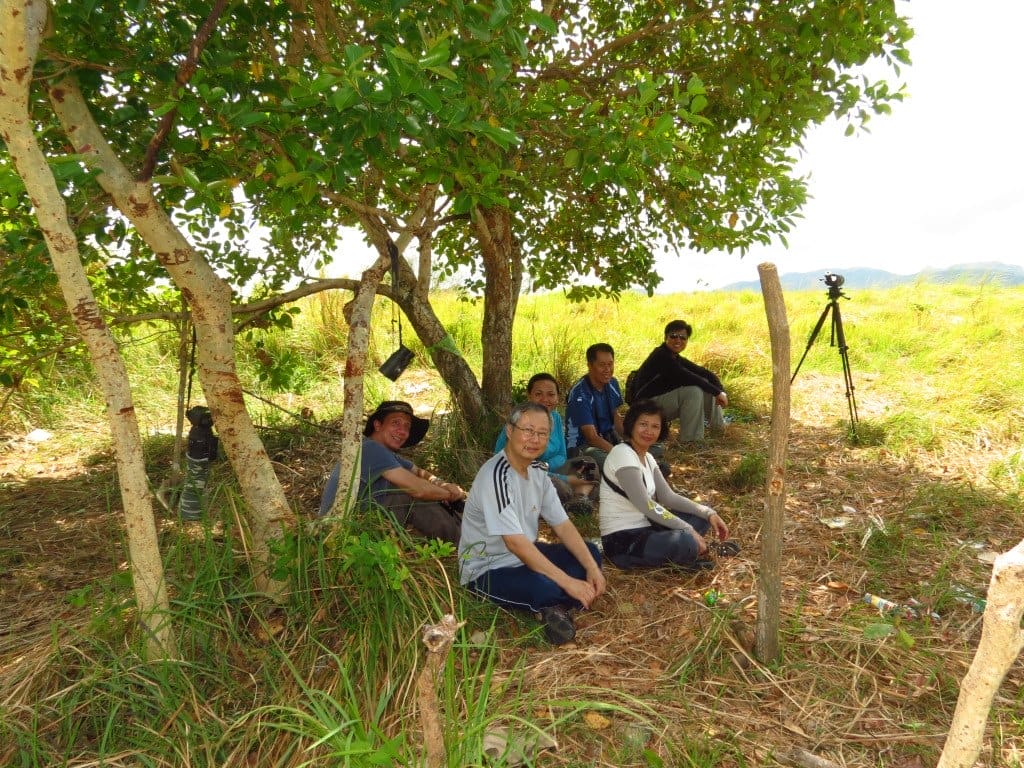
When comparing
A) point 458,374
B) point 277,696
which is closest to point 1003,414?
point 458,374

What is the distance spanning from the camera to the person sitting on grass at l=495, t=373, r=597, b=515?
4.95 metres

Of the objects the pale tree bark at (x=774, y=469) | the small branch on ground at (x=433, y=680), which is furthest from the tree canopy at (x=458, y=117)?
the small branch on ground at (x=433, y=680)

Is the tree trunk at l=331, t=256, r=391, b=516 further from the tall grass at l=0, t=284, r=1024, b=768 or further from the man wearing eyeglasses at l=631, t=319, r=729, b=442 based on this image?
the man wearing eyeglasses at l=631, t=319, r=729, b=442

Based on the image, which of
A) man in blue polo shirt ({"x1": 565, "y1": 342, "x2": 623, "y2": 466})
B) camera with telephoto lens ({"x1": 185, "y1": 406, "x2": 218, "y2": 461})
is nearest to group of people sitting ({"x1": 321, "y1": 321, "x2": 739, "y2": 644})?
man in blue polo shirt ({"x1": 565, "y1": 342, "x2": 623, "y2": 466})

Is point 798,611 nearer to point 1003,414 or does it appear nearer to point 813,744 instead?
point 813,744

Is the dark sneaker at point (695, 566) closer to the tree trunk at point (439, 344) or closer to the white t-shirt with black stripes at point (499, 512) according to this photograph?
the white t-shirt with black stripes at point (499, 512)

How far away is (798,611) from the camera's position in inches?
128

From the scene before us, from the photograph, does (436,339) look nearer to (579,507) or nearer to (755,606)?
(579,507)

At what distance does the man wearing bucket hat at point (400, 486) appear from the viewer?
3.91m

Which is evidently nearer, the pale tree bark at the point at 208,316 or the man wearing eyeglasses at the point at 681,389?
the pale tree bark at the point at 208,316

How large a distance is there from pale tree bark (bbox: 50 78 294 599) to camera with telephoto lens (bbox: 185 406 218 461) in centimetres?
160

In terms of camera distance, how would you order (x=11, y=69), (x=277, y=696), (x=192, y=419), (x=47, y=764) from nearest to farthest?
(x=11, y=69) < (x=47, y=764) < (x=277, y=696) < (x=192, y=419)

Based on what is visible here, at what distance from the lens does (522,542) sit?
3.20 m

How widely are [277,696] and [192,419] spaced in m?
2.49
